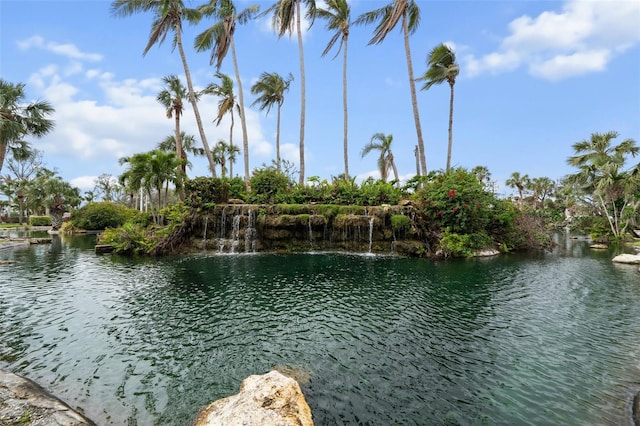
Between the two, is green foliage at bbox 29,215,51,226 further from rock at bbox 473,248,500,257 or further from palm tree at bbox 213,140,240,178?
rock at bbox 473,248,500,257

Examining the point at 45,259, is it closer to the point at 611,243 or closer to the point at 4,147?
the point at 4,147

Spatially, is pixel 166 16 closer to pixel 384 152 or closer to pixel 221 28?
pixel 221 28

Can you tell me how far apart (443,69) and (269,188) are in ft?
55.6

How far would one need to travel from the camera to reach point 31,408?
150 inches

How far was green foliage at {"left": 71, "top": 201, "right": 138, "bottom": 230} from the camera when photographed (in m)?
39.2

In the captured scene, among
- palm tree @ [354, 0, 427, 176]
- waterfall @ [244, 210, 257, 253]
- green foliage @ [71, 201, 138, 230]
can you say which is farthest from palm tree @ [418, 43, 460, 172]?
green foliage @ [71, 201, 138, 230]

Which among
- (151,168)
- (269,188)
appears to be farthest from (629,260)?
(151,168)

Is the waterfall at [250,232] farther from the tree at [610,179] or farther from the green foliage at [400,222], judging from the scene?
the tree at [610,179]

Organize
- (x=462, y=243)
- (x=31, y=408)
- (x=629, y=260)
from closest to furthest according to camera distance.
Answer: (x=31, y=408), (x=629, y=260), (x=462, y=243)

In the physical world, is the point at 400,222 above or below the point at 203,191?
below

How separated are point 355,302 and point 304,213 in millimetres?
11733

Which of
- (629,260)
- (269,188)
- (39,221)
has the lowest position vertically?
(629,260)

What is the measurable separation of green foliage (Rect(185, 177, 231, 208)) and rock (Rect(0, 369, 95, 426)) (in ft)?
52.2

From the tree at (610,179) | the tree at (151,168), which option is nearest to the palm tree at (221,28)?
the tree at (151,168)
